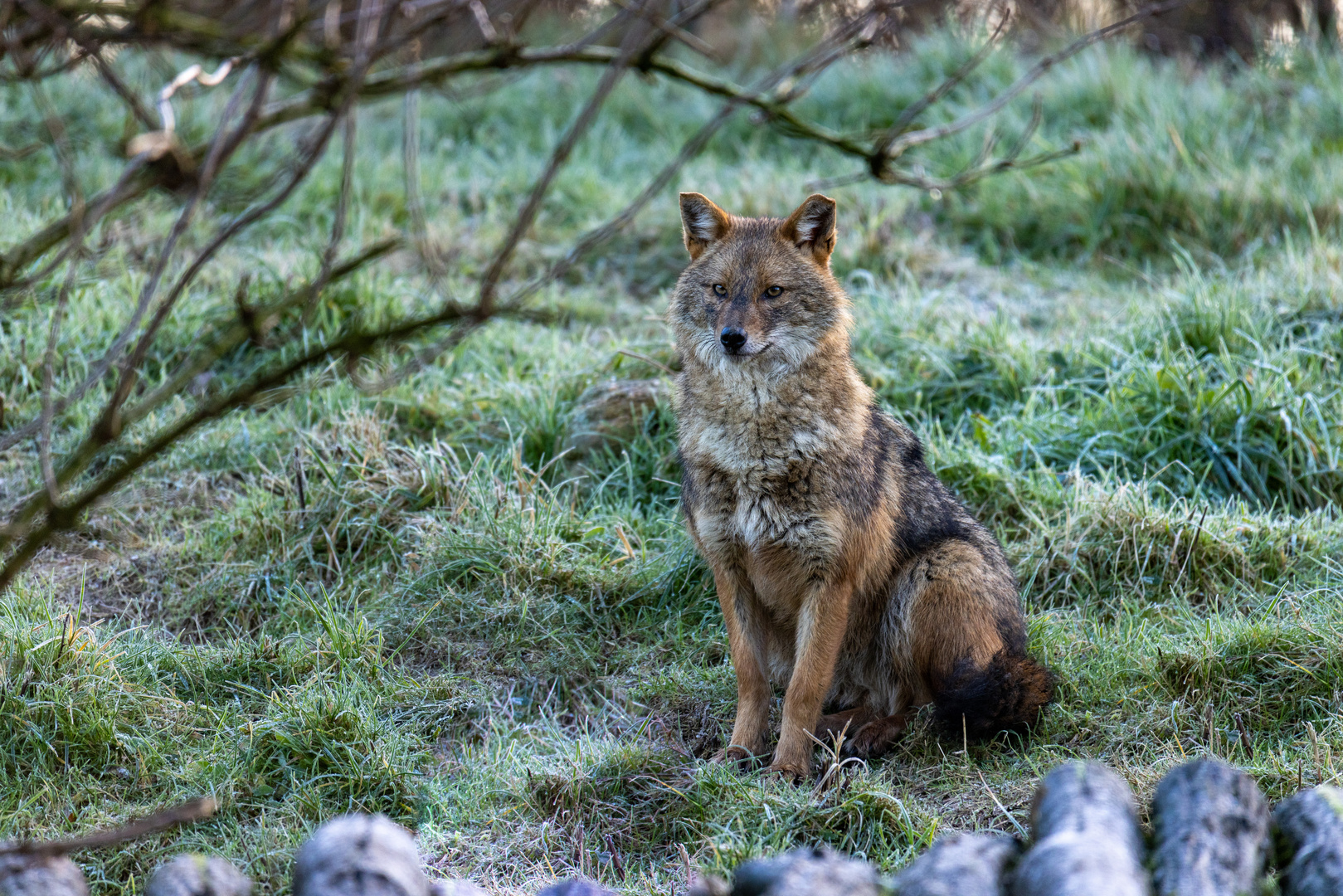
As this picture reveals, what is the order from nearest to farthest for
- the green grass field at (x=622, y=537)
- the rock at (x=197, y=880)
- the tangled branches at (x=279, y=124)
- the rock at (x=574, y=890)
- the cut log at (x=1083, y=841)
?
the tangled branches at (x=279, y=124)
the cut log at (x=1083, y=841)
the rock at (x=197, y=880)
the rock at (x=574, y=890)
the green grass field at (x=622, y=537)

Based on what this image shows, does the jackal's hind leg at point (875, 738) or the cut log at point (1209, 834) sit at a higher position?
the cut log at point (1209, 834)

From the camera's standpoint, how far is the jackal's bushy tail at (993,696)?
417 cm

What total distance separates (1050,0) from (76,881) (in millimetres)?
11967

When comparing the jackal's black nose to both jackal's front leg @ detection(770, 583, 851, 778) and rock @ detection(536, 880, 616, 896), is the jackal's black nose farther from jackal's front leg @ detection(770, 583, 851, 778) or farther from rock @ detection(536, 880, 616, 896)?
rock @ detection(536, 880, 616, 896)

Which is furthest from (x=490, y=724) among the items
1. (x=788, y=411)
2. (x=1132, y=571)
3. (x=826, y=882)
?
(x=1132, y=571)

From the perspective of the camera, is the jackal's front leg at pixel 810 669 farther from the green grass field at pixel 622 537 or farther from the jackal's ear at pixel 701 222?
the jackal's ear at pixel 701 222

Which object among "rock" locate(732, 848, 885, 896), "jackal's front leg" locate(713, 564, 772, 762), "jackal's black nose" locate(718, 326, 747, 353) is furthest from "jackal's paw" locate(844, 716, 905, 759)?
"jackal's black nose" locate(718, 326, 747, 353)

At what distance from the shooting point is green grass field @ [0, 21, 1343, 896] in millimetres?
4000

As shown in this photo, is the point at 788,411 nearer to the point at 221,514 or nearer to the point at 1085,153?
the point at 221,514

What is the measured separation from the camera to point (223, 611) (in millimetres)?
5066

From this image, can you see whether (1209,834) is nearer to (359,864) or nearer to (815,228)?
(359,864)

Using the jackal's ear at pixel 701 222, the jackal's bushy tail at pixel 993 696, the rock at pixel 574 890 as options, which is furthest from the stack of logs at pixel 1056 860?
the jackal's ear at pixel 701 222

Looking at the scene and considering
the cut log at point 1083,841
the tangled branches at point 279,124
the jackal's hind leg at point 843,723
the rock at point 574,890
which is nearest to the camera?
the tangled branches at point 279,124

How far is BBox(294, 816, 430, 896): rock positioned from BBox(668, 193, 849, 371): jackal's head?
229 centimetres
